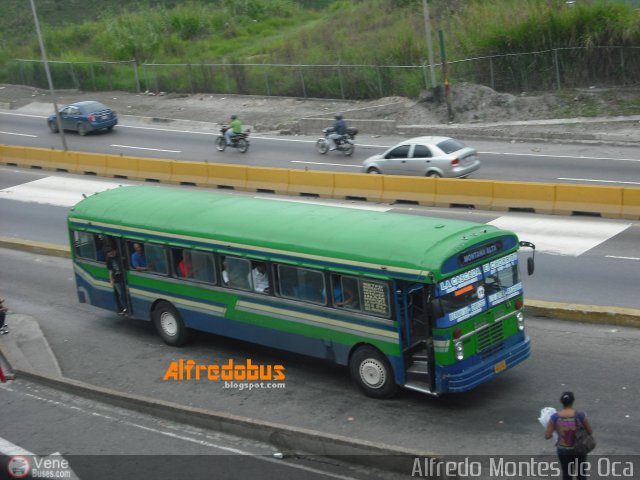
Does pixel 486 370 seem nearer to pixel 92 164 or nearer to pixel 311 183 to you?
pixel 311 183

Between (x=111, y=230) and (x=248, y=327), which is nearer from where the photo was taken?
(x=248, y=327)

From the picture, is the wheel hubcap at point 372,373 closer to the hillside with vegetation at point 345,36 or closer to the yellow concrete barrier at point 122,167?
the yellow concrete barrier at point 122,167

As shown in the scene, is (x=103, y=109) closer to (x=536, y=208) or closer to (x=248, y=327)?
(x=536, y=208)

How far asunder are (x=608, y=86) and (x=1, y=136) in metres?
29.8

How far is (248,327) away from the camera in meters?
14.9

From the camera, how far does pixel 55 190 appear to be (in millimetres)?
33156

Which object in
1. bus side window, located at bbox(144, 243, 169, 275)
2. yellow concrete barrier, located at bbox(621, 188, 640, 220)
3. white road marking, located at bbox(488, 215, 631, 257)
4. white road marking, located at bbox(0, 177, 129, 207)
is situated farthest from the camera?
white road marking, located at bbox(0, 177, 129, 207)

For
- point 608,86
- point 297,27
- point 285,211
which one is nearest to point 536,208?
point 285,211

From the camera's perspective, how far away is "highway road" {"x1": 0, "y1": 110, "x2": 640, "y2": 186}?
29.6 metres

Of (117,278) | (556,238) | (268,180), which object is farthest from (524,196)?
(117,278)

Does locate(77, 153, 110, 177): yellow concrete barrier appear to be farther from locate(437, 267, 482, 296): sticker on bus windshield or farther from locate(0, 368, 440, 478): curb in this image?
locate(437, 267, 482, 296): sticker on bus windshield

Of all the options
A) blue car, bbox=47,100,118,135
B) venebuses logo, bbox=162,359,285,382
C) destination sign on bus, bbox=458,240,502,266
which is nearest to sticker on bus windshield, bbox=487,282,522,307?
destination sign on bus, bbox=458,240,502,266

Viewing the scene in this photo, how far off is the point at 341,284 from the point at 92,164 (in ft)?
80.5

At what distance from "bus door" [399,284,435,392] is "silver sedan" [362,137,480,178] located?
1592 cm
